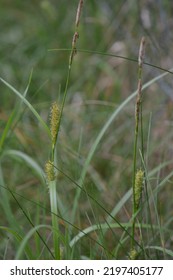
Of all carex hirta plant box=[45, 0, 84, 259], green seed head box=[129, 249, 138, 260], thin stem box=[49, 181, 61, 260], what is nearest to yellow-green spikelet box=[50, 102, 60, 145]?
carex hirta plant box=[45, 0, 84, 259]

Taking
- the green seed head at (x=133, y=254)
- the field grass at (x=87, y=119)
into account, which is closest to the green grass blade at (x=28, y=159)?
the field grass at (x=87, y=119)

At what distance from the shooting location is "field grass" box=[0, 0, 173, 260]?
146cm

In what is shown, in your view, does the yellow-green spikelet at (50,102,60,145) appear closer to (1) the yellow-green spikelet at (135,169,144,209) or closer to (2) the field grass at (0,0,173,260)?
(2) the field grass at (0,0,173,260)

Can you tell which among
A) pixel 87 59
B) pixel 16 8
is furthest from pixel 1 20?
pixel 87 59

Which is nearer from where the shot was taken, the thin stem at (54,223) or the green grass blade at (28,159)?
the thin stem at (54,223)

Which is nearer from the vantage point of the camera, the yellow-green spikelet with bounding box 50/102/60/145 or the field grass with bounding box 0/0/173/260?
the yellow-green spikelet with bounding box 50/102/60/145

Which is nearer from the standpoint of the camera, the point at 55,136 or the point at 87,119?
the point at 55,136

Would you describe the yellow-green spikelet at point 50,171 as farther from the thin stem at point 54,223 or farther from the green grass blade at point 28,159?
the green grass blade at point 28,159

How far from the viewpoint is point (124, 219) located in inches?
65.3

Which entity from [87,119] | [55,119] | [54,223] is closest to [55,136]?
[55,119]

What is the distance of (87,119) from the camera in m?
2.16

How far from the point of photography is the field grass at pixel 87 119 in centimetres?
146

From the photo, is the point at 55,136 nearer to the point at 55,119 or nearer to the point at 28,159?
the point at 55,119

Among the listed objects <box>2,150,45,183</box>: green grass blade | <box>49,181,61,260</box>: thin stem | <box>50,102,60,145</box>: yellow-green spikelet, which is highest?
<box>2,150,45,183</box>: green grass blade
